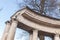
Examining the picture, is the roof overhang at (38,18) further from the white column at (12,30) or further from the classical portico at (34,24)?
the white column at (12,30)

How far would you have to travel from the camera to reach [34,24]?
1573cm

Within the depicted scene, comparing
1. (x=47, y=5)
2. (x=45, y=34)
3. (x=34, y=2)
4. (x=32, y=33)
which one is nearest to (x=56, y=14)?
(x=47, y=5)

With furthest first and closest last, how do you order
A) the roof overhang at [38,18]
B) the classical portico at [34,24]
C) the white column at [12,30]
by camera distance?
the roof overhang at [38,18] < the classical portico at [34,24] < the white column at [12,30]

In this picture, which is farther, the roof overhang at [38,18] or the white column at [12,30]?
the roof overhang at [38,18]

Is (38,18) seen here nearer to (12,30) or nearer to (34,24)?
(34,24)

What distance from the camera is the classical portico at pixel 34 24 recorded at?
48.1ft

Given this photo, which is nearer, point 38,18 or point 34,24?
point 34,24

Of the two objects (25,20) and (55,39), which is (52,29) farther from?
(25,20)

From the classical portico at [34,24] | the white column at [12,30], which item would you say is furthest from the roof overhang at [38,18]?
the white column at [12,30]

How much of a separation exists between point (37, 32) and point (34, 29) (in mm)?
558

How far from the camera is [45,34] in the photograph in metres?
16.5

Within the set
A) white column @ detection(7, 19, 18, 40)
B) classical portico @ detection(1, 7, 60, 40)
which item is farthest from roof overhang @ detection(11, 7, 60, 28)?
white column @ detection(7, 19, 18, 40)

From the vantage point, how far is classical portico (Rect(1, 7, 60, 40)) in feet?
48.1

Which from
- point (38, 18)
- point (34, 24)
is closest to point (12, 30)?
point (34, 24)
